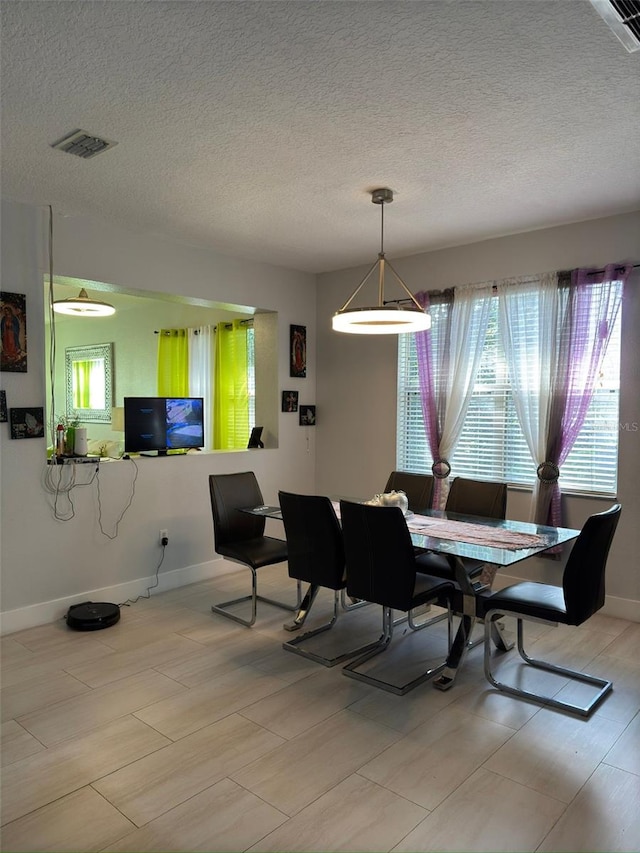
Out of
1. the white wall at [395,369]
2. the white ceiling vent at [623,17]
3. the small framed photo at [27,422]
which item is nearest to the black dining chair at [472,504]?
the white wall at [395,369]

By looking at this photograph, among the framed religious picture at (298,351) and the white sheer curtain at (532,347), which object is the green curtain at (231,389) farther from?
the white sheer curtain at (532,347)

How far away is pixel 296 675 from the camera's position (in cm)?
312

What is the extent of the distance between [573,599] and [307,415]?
3403mm

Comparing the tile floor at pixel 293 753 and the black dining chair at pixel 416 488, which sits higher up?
the black dining chair at pixel 416 488

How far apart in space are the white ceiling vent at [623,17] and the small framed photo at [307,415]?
4059mm

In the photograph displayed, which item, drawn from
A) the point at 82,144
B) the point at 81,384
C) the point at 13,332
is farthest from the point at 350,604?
the point at 81,384

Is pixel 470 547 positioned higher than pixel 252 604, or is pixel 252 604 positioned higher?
pixel 470 547

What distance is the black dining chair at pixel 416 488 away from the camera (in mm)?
4117

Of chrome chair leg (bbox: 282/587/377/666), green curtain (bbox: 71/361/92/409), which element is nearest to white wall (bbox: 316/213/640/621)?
chrome chair leg (bbox: 282/587/377/666)

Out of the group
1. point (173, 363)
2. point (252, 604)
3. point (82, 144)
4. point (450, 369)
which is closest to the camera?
point (82, 144)

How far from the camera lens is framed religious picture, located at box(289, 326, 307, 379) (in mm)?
5516

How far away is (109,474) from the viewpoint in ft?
13.9

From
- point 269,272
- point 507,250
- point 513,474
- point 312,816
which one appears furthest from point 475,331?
point 312,816

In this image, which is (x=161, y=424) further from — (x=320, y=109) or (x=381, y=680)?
(x=320, y=109)
